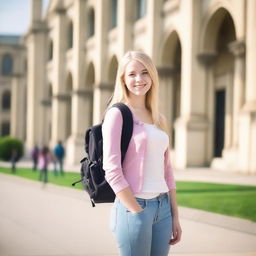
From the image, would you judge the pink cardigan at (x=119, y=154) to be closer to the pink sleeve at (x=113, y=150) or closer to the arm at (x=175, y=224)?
the pink sleeve at (x=113, y=150)

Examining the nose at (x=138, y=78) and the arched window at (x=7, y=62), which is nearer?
the nose at (x=138, y=78)

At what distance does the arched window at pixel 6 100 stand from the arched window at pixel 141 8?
145 feet

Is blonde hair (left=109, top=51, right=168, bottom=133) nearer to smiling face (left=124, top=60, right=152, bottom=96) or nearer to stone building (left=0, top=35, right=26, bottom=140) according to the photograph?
smiling face (left=124, top=60, right=152, bottom=96)

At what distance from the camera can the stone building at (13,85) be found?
58031 millimetres

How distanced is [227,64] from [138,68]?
22583mm

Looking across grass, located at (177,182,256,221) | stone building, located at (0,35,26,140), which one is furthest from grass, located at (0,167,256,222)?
stone building, located at (0,35,26,140)

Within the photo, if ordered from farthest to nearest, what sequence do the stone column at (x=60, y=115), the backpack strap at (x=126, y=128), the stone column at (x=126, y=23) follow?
the stone column at (x=60, y=115) → the stone column at (x=126, y=23) → the backpack strap at (x=126, y=128)

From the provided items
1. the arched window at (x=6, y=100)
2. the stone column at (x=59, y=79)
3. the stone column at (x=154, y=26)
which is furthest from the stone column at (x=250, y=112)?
the arched window at (x=6, y=100)

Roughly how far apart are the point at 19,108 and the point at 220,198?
160ft

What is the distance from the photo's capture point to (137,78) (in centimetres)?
303

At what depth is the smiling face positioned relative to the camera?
9.94ft

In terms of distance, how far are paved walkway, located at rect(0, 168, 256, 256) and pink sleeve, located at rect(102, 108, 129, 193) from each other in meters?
3.33

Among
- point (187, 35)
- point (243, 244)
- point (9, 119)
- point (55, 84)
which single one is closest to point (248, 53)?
point (187, 35)

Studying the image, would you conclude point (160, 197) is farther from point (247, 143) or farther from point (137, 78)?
point (247, 143)
